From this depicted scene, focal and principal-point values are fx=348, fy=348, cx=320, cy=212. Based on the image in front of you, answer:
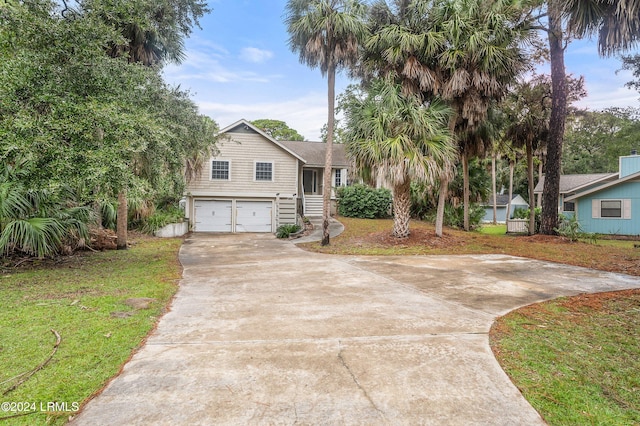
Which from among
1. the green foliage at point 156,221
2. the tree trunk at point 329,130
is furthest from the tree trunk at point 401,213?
the green foliage at point 156,221

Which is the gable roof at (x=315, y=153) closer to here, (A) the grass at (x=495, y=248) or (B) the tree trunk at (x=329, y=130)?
(A) the grass at (x=495, y=248)

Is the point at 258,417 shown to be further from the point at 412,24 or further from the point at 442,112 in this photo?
the point at 412,24

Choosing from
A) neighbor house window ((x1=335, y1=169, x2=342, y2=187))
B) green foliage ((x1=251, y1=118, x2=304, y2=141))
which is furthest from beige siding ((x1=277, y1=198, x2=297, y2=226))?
green foliage ((x1=251, y1=118, x2=304, y2=141))

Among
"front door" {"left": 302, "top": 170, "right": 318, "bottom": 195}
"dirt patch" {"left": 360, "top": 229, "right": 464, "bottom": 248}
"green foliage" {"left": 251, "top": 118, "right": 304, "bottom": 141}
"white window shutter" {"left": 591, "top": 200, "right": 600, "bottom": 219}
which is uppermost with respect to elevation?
"green foliage" {"left": 251, "top": 118, "right": 304, "bottom": 141}

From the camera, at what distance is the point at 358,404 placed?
263cm

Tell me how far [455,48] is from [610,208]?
1491 centimetres

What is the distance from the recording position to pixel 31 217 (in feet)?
26.2

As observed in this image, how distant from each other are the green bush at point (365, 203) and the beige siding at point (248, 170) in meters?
4.50

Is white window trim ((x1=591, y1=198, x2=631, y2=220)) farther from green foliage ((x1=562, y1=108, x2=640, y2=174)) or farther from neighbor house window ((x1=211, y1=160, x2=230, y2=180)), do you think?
neighbor house window ((x1=211, y1=160, x2=230, y2=180))

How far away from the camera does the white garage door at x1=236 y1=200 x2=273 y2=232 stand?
1967 cm

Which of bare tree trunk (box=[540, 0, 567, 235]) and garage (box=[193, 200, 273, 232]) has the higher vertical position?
bare tree trunk (box=[540, 0, 567, 235])

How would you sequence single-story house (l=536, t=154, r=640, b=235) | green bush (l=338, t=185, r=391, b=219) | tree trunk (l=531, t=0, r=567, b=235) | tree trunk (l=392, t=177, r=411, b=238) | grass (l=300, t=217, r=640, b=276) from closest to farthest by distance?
grass (l=300, t=217, r=640, b=276) → tree trunk (l=392, t=177, r=411, b=238) → tree trunk (l=531, t=0, r=567, b=235) → single-story house (l=536, t=154, r=640, b=235) → green bush (l=338, t=185, r=391, b=219)

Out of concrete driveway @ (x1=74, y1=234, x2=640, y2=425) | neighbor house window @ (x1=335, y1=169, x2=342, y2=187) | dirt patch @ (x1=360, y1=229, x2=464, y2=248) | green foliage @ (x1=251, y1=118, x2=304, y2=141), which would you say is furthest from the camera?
green foliage @ (x1=251, y1=118, x2=304, y2=141)

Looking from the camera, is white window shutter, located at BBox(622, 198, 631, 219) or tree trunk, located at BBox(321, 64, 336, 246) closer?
tree trunk, located at BBox(321, 64, 336, 246)
